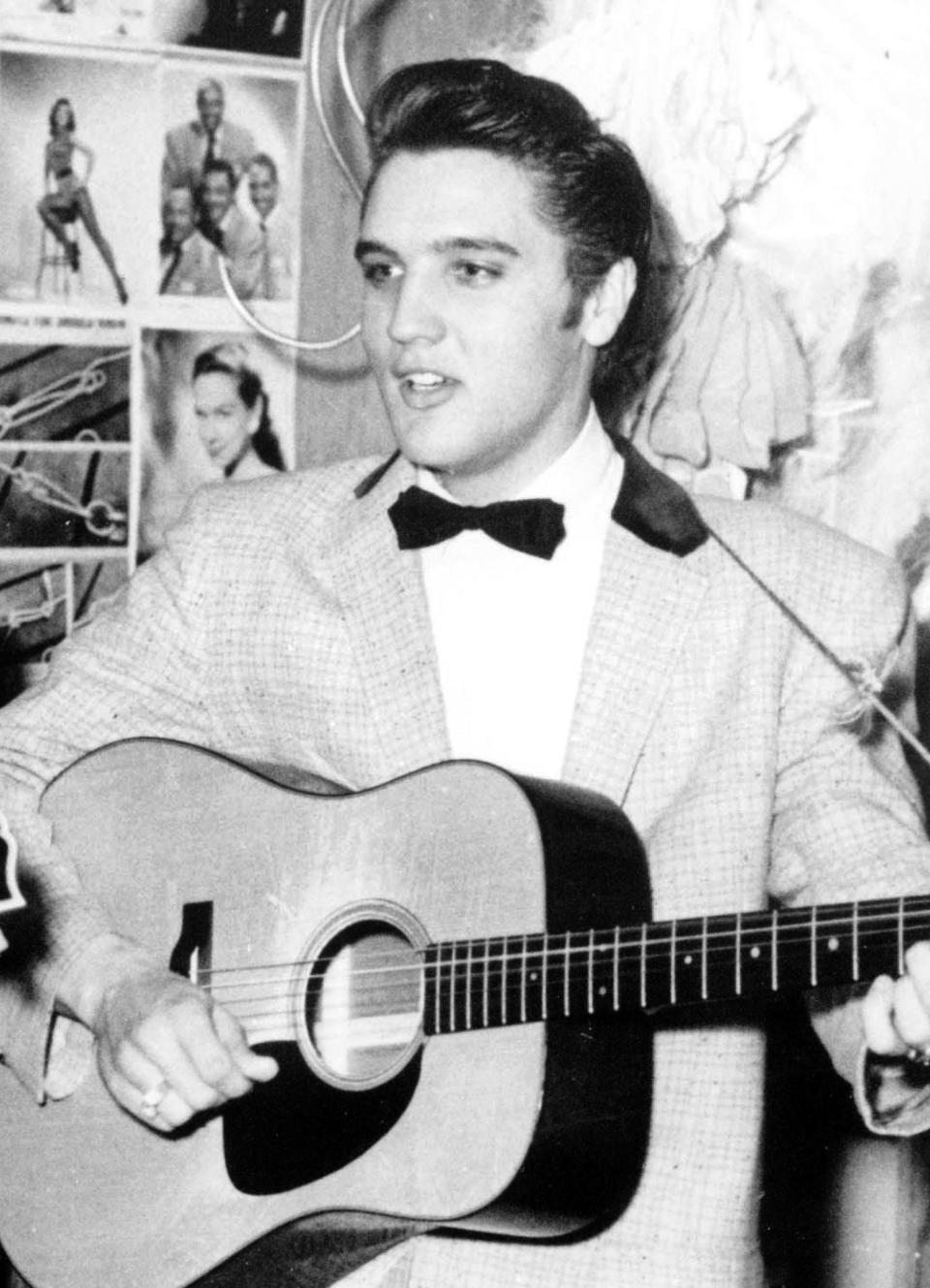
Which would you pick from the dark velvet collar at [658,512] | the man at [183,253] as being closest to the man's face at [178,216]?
the man at [183,253]

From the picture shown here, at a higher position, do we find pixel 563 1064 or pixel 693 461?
pixel 693 461

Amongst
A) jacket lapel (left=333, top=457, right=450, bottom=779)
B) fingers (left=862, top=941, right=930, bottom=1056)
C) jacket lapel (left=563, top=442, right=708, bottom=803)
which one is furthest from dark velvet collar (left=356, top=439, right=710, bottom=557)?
fingers (left=862, top=941, right=930, bottom=1056)

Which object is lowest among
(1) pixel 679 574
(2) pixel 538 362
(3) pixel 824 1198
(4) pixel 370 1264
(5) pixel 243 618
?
(3) pixel 824 1198

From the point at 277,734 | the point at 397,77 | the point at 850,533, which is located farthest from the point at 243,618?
the point at 850,533

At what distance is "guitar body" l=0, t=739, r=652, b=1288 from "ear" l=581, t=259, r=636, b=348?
0.57 m

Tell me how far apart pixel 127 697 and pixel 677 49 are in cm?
109

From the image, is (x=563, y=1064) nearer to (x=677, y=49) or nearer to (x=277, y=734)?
(x=277, y=734)

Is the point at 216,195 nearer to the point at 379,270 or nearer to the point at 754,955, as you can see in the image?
the point at 379,270

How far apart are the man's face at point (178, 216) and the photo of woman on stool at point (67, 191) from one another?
0.31 feet

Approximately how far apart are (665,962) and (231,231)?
1459mm

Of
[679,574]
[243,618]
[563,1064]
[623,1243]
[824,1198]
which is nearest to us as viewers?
[563,1064]

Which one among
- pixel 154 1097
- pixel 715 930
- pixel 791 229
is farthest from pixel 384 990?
pixel 791 229

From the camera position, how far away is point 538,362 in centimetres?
181

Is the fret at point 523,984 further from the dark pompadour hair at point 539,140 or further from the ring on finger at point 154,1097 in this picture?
the dark pompadour hair at point 539,140
